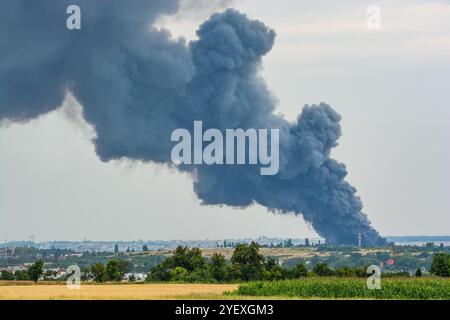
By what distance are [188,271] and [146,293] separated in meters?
18.8

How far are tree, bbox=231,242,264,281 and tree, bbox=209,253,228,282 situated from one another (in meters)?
0.87

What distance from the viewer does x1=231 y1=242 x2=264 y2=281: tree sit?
6523cm

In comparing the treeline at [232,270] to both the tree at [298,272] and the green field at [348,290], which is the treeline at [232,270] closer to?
the tree at [298,272]

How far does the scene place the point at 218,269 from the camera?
6512 cm

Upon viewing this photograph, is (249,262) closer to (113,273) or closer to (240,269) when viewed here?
(240,269)

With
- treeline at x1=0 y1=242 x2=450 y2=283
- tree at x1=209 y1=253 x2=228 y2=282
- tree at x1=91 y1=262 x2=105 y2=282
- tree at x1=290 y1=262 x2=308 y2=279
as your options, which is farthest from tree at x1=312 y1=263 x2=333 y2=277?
tree at x1=91 y1=262 x2=105 y2=282

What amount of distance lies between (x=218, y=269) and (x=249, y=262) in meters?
3.04

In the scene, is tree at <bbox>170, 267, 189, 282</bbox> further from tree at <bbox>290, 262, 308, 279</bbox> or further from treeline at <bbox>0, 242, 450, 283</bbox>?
tree at <bbox>290, 262, 308, 279</bbox>

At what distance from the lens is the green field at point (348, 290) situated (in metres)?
48.0

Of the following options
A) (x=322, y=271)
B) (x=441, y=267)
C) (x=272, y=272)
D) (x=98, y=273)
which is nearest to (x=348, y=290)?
(x=322, y=271)

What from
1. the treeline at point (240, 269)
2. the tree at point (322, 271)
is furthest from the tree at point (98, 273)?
the tree at point (322, 271)

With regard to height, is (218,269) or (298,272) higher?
(218,269)
